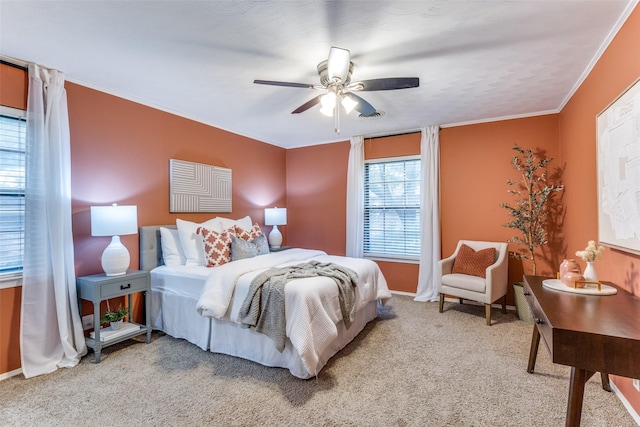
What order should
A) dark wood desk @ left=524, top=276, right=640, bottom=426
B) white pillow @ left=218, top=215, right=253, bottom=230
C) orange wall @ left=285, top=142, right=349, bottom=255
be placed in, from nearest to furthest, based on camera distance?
1. dark wood desk @ left=524, top=276, right=640, bottom=426
2. white pillow @ left=218, top=215, right=253, bottom=230
3. orange wall @ left=285, top=142, right=349, bottom=255

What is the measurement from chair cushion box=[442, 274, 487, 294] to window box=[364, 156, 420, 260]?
92cm

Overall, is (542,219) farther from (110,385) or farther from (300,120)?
(110,385)

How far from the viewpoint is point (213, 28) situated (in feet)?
6.74

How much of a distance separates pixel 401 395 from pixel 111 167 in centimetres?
338

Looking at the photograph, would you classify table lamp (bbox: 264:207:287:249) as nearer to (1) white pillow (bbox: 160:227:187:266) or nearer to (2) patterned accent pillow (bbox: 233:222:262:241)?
(2) patterned accent pillow (bbox: 233:222:262:241)

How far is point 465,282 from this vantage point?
356 cm

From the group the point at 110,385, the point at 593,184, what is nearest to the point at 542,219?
the point at 593,184

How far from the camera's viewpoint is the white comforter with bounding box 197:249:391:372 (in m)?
2.24

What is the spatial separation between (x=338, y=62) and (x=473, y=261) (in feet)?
9.74

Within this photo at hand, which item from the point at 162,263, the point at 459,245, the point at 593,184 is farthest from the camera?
the point at 459,245

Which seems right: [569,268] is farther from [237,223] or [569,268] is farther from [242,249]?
[237,223]

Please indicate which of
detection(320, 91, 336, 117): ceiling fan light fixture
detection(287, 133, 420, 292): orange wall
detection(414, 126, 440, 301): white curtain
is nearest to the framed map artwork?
detection(320, 91, 336, 117): ceiling fan light fixture

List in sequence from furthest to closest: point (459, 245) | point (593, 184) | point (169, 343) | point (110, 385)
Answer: point (459, 245), point (169, 343), point (593, 184), point (110, 385)

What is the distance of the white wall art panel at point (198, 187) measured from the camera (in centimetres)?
375
